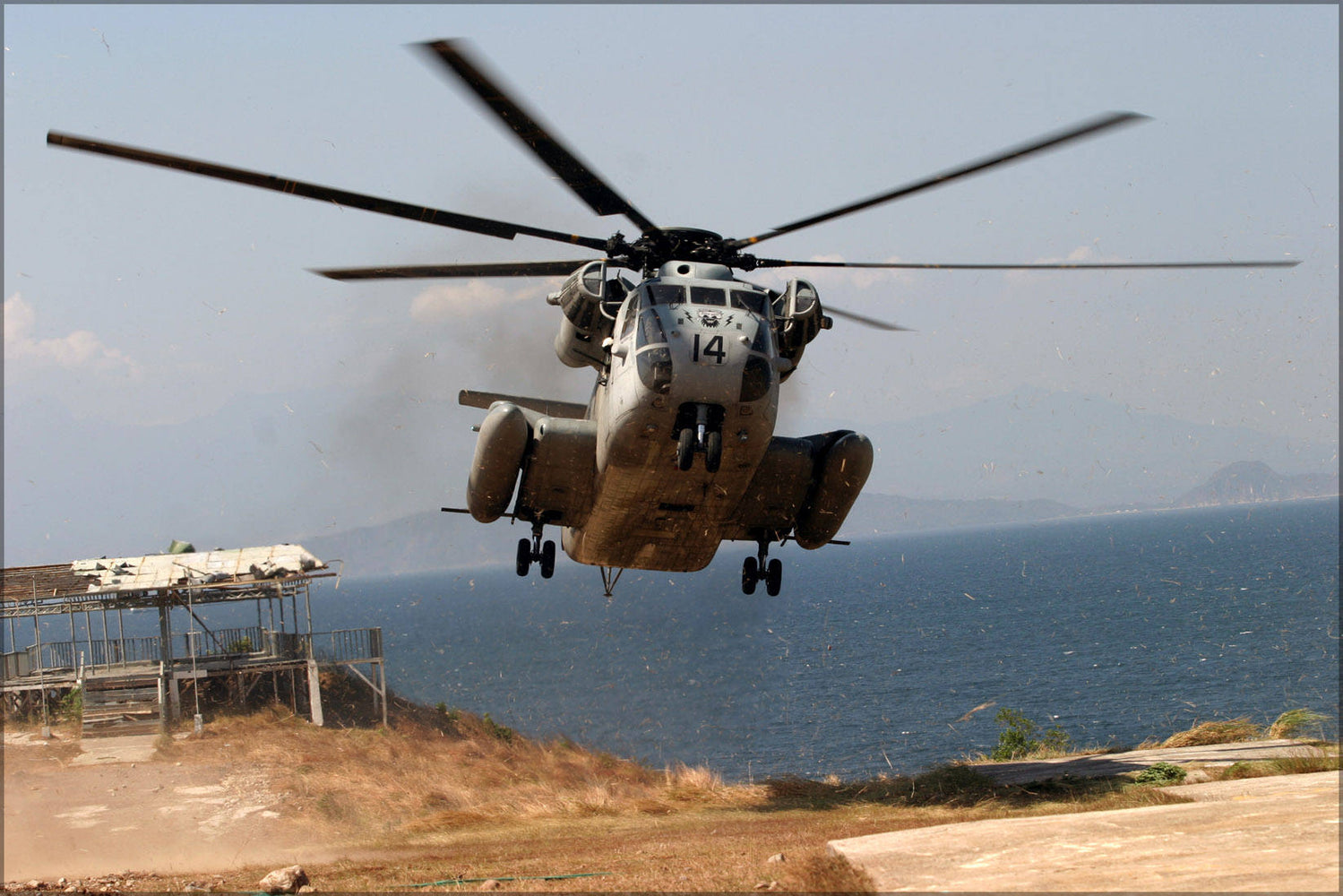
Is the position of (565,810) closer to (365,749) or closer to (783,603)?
(365,749)

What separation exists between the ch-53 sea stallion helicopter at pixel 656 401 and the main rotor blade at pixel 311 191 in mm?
18

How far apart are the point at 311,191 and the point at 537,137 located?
2.52m

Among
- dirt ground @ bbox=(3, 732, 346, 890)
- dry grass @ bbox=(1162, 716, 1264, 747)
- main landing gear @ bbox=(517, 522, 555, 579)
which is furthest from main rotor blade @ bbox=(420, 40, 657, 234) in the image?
dry grass @ bbox=(1162, 716, 1264, 747)

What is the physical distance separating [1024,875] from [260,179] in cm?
1033

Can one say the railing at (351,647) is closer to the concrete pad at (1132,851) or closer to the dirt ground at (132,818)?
the dirt ground at (132,818)

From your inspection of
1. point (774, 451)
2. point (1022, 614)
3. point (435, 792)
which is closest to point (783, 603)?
point (1022, 614)

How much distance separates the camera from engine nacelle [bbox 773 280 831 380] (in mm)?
14859

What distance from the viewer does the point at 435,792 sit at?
25516 millimetres

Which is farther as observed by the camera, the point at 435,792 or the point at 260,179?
the point at 435,792

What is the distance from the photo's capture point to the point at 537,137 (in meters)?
11.2

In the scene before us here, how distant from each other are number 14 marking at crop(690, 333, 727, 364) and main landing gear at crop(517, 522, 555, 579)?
5683 millimetres

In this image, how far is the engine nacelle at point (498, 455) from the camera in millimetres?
15719

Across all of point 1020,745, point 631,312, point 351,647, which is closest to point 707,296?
point 631,312

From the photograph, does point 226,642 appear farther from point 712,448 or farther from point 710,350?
point 710,350
